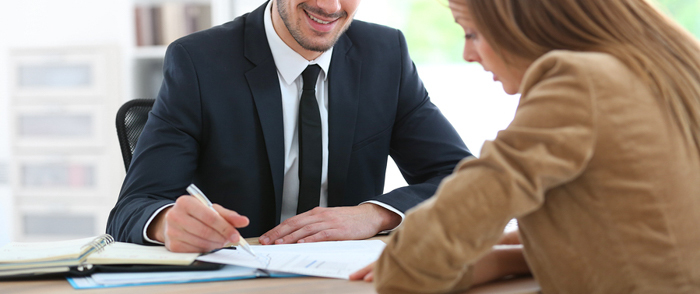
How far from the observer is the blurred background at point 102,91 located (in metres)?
3.36

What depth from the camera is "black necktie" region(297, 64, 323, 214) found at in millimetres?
1586

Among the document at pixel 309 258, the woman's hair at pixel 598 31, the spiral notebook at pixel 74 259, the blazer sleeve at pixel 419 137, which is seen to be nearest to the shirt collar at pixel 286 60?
the blazer sleeve at pixel 419 137

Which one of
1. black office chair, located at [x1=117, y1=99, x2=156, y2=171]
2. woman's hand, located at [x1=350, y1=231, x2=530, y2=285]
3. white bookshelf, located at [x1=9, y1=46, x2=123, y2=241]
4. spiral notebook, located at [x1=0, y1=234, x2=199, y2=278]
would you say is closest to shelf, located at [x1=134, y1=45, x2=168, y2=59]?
white bookshelf, located at [x1=9, y1=46, x2=123, y2=241]

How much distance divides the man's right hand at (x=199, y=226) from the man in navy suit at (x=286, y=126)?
23 centimetres

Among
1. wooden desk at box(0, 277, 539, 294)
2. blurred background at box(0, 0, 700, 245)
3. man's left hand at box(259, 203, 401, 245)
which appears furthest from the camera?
blurred background at box(0, 0, 700, 245)

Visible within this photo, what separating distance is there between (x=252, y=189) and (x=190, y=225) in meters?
0.55

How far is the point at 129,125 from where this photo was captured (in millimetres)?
1699

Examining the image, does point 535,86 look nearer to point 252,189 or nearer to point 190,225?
point 190,225

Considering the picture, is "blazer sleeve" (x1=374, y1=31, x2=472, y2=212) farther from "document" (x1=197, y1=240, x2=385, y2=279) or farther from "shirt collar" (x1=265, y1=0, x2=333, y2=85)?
"document" (x1=197, y1=240, x2=385, y2=279)

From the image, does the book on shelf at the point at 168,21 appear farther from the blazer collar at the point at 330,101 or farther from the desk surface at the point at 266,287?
the desk surface at the point at 266,287

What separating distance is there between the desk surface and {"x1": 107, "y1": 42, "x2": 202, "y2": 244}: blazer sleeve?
0.31 m

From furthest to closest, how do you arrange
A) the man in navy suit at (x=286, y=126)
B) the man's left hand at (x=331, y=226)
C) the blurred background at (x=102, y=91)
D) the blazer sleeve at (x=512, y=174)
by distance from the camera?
the blurred background at (x=102, y=91) < the man in navy suit at (x=286, y=126) < the man's left hand at (x=331, y=226) < the blazer sleeve at (x=512, y=174)

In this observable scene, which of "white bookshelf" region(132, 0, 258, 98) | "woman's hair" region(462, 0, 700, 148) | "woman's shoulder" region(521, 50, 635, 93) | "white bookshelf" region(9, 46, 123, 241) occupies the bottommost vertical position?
"white bookshelf" region(9, 46, 123, 241)

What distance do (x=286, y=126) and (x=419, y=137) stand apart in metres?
0.41
